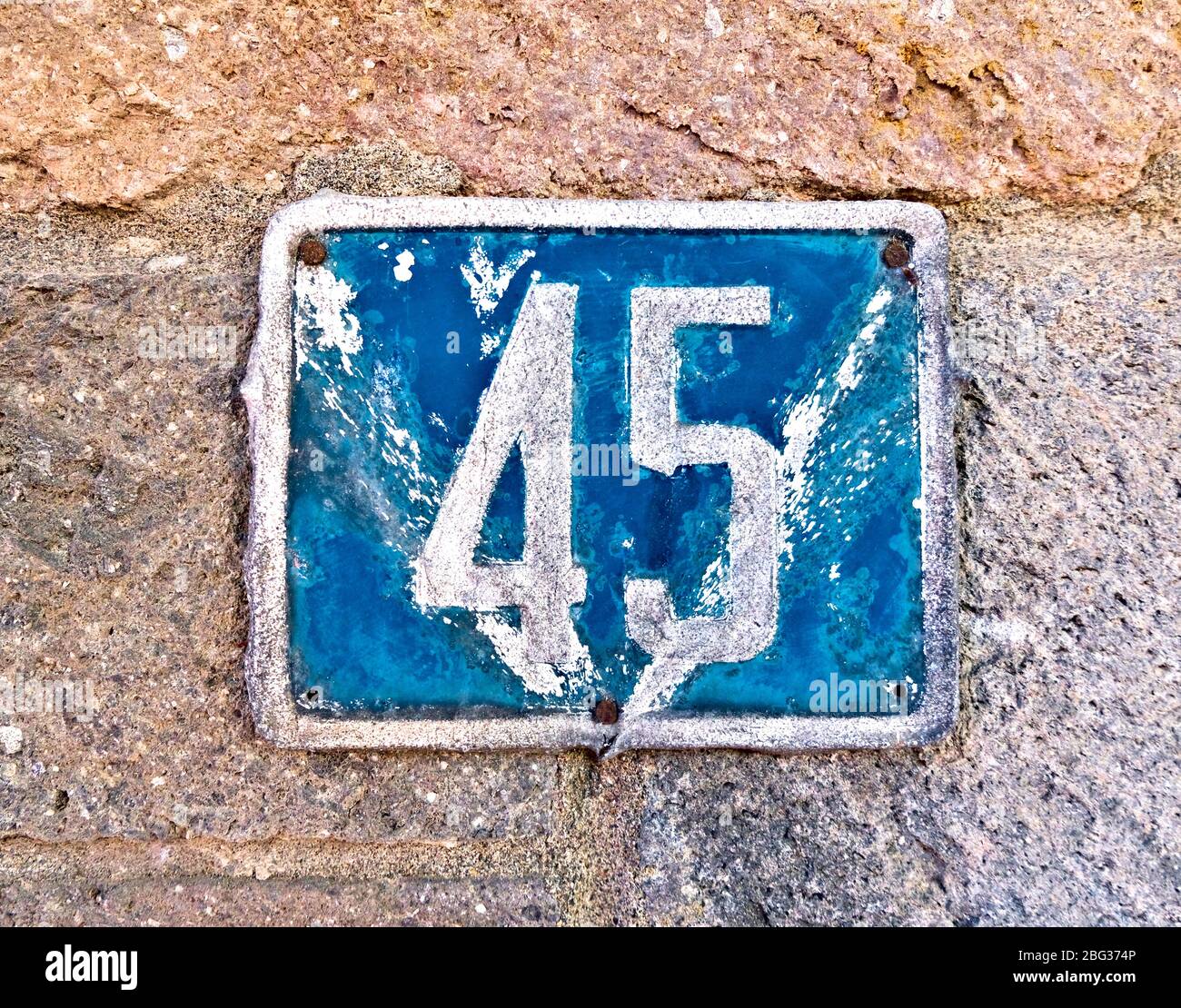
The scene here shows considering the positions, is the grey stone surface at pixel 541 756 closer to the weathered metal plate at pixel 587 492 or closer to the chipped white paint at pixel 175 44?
the weathered metal plate at pixel 587 492

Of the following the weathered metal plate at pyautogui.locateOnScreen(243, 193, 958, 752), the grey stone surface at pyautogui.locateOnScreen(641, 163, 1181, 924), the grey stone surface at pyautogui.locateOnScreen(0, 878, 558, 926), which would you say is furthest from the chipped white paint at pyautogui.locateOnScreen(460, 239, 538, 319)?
the grey stone surface at pyautogui.locateOnScreen(0, 878, 558, 926)

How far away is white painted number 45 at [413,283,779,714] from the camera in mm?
772

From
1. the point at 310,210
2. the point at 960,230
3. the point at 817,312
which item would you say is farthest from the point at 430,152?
the point at 960,230

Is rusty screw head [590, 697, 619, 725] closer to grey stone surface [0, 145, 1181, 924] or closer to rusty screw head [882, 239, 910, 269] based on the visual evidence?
grey stone surface [0, 145, 1181, 924]

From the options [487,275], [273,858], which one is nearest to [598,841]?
[273,858]

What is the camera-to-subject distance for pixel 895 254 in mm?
791

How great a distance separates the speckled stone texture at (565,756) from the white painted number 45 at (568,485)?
0.11m

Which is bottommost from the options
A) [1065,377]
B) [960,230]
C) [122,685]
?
[122,685]

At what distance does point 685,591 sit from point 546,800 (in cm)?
23

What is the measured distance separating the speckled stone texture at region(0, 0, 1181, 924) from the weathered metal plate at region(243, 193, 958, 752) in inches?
1.6

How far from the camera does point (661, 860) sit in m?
0.79

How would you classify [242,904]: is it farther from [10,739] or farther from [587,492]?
[587,492]

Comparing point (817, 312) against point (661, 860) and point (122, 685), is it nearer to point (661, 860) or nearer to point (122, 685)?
point (661, 860)

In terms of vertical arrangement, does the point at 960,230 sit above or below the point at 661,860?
above
